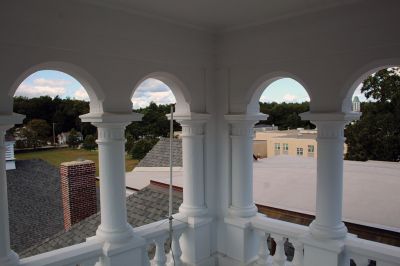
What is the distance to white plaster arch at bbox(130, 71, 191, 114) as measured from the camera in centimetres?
475

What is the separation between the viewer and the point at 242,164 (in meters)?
5.20

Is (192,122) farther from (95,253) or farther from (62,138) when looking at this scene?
(62,138)

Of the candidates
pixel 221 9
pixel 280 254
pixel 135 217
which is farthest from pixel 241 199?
pixel 135 217

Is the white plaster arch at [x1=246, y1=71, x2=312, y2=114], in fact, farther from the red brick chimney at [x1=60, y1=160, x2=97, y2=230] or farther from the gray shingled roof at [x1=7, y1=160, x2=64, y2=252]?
the gray shingled roof at [x1=7, y1=160, x2=64, y2=252]

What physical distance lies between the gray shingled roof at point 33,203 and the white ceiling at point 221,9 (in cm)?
1301

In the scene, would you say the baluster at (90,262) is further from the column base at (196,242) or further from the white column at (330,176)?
the white column at (330,176)

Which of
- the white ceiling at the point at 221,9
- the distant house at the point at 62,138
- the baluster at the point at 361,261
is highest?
the white ceiling at the point at 221,9

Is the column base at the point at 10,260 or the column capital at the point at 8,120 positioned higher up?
the column capital at the point at 8,120

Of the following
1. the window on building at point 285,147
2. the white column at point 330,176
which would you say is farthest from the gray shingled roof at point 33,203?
the window on building at point 285,147

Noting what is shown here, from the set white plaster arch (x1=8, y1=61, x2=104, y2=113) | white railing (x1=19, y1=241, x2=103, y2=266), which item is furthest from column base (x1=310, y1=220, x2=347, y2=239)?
white plaster arch (x1=8, y1=61, x2=104, y2=113)

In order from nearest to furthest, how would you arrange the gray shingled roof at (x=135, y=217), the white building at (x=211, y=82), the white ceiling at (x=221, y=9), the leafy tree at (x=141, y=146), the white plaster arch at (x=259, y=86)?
1. the white building at (x=211, y=82)
2. the white ceiling at (x=221, y=9)
3. the white plaster arch at (x=259, y=86)
4. the gray shingled roof at (x=135, y=217)
5. the leafy tree at (x=141, y=146)

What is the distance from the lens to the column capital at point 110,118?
397cm

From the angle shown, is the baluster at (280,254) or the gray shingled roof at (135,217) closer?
the baluster at (280,254)

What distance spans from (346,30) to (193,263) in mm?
3764
